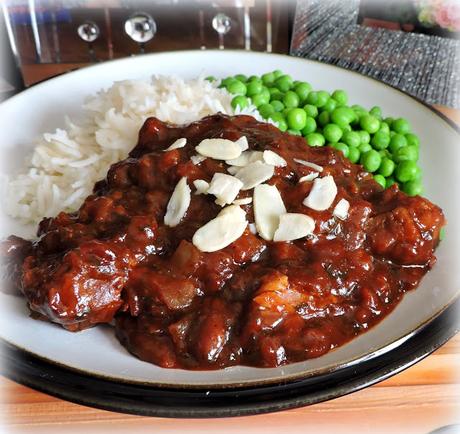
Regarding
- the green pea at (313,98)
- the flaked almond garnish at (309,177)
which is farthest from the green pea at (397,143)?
the flaked almond garnish at (309,177)

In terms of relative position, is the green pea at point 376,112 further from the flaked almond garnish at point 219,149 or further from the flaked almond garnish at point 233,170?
the flaked almond garnish at point 233,170

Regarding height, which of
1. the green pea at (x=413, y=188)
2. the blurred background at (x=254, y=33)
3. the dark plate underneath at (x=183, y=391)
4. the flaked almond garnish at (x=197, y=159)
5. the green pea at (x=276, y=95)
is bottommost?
the blurred background at (x=254, y=33)

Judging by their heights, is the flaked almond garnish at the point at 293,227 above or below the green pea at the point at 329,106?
above

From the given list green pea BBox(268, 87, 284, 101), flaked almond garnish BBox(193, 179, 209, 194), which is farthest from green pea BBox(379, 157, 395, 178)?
flaked almond garnish BBox(193, 179, 209, 194)

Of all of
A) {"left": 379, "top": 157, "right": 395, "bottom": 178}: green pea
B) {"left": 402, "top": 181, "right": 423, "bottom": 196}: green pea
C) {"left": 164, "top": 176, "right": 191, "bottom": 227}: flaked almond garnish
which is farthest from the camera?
{"left": 379, "top": 157, "right": 395, "bottom": 178}: green pea

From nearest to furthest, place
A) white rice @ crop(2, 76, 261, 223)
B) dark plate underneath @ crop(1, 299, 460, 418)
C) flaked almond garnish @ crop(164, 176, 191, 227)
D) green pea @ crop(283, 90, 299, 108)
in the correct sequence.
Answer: dark plate underneath @ crop(1, 299, 460, 418) → flaked almond garnish @ crop(164, 176, 191, 227) → white rice @ crop(2, 76, 261, 223) → green pea @ crop(283, 90, 299, 108)

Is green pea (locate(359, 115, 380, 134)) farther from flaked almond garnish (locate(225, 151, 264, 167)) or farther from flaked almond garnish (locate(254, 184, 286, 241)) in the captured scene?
flaked almond garnish (locate(254, 184, 286, 241))

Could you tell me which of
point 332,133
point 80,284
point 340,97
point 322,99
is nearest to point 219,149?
point 80,284

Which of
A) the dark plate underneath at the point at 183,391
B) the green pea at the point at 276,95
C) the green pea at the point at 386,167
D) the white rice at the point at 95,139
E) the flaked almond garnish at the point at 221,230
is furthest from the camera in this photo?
the green pea at the point at 276,95
